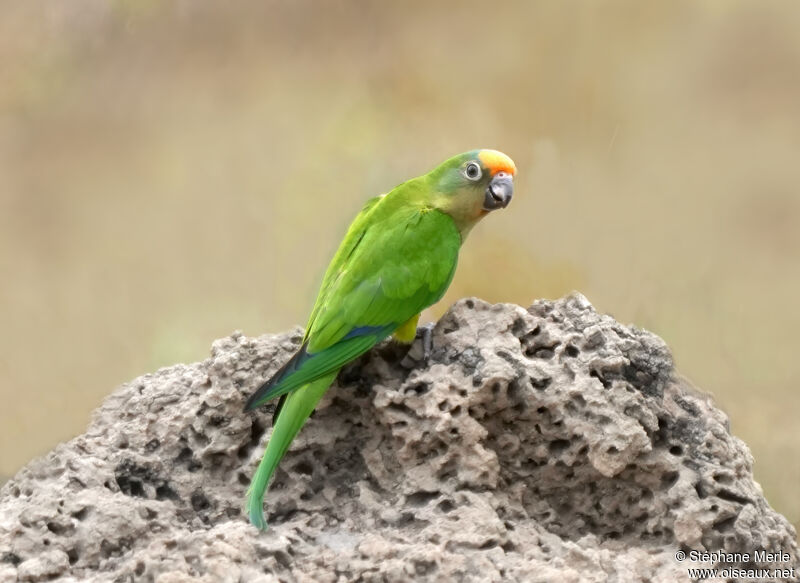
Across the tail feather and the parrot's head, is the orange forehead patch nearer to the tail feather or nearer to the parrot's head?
the parrot's head

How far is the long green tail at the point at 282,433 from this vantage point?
1.94 metres

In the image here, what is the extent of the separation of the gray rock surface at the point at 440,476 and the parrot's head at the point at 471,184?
11.9 inches

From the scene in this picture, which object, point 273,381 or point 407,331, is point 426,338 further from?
point 273,381

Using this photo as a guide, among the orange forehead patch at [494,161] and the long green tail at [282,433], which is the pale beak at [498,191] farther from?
the long green tail at [282,433]

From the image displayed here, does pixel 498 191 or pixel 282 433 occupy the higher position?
pixel 498 191

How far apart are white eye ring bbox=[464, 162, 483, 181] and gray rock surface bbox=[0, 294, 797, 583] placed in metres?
0.38

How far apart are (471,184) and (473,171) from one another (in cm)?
4

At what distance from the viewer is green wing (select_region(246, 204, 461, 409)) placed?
212 centimetres

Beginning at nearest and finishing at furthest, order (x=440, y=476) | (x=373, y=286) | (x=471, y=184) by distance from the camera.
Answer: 1. (x=440, y=476)
2. (x=373, y=286)
3. (x=471, y=184)

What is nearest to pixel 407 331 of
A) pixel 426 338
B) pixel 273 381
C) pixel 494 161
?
pixel 426 338

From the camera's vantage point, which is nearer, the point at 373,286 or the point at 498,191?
the point at 373,286

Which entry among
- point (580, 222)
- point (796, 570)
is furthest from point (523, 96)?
point (796, 570)

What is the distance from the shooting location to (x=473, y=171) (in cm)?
241

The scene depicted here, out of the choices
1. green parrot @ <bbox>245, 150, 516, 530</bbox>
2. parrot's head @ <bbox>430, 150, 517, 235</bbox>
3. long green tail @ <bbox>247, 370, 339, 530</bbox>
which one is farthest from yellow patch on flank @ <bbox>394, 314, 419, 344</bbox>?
parrot's head @ <bbox>430, 150, 517, 235</bbox>
